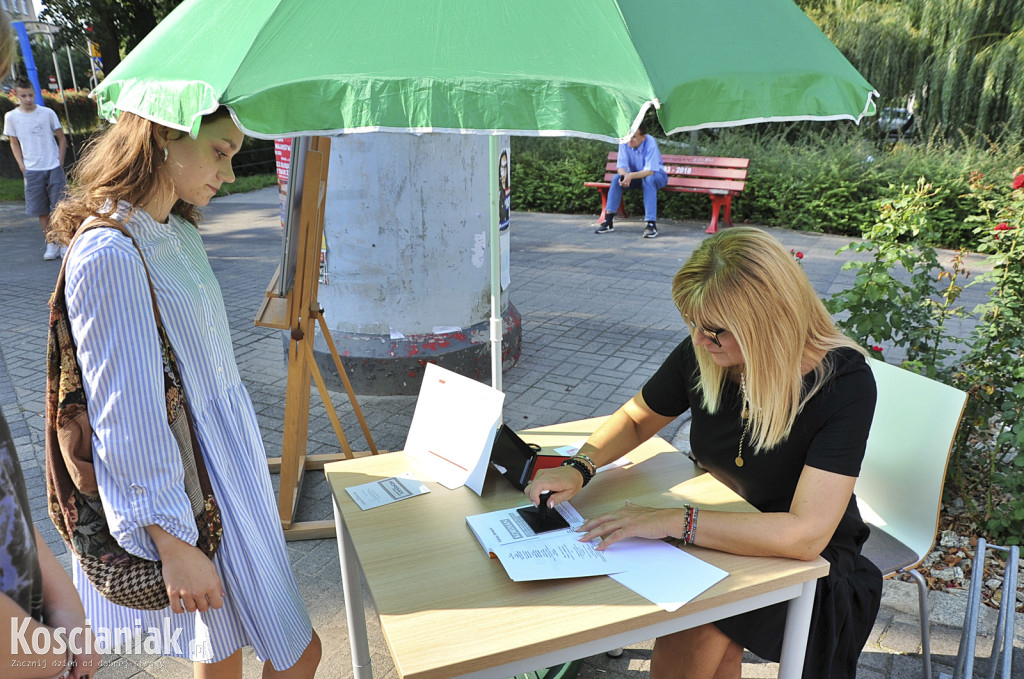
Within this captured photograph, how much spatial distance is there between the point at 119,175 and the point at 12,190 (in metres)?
15.3

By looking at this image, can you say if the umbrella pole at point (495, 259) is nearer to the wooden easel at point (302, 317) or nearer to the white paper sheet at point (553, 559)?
the white paper sheet at point (553, 559)

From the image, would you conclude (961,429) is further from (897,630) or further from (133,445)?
(133,445)

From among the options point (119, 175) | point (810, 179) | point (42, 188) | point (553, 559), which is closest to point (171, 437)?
point (119, 175)

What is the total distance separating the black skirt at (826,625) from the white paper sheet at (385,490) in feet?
2.96

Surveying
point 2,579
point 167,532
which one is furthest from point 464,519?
point 2,579

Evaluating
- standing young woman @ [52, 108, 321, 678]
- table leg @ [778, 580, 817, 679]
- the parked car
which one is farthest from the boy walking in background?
the parked car

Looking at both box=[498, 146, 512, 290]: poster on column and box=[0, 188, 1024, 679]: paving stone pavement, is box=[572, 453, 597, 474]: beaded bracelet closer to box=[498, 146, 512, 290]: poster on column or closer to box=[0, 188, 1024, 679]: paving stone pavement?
box=[0, 188, 1024, 679]: paving stone pavement

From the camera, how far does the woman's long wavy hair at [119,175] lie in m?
1.60

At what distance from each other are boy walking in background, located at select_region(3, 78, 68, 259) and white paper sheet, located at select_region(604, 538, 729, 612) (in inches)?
313

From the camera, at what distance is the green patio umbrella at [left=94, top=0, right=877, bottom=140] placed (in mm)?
1499

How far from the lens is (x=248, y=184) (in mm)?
15250

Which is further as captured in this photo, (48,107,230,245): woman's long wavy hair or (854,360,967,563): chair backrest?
(854,360,967,563): chair backrest

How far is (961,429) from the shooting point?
3381mm

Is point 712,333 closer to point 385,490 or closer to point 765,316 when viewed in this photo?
point 765,316
